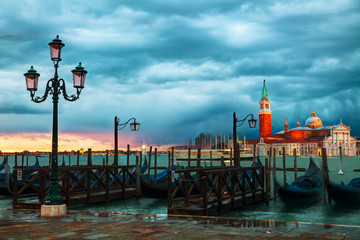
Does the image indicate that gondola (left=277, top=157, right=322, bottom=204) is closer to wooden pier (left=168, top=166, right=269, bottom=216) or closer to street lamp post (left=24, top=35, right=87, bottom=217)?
wooden pier (left=168, top=166, right=269, bottom=216)

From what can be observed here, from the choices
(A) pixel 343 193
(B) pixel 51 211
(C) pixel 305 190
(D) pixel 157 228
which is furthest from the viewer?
(C) pixel 305 190

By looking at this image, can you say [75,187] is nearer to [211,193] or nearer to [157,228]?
[211,193]

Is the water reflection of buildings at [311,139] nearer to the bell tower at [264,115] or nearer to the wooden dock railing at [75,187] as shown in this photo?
the bell tower at [264,115]

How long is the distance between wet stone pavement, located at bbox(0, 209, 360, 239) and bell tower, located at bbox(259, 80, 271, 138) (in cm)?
11560

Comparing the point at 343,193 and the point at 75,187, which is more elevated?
the point at 75,187

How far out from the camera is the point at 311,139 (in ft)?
354

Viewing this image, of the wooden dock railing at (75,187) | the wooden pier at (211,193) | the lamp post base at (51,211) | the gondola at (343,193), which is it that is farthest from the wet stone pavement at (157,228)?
the gondola at (343,193)

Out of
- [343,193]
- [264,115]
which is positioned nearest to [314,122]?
[264,115]

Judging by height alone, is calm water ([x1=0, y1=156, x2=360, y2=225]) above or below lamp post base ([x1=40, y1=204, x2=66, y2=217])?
below

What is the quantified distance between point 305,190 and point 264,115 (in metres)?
110

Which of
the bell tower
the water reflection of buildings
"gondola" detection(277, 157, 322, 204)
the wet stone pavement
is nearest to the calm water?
"gondola" detection(277, 157, 322, 204)

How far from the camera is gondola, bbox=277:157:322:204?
50.6ft

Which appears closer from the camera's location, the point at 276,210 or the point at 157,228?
the point at 157,228

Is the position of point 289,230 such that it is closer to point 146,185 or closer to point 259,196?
point 259,196
